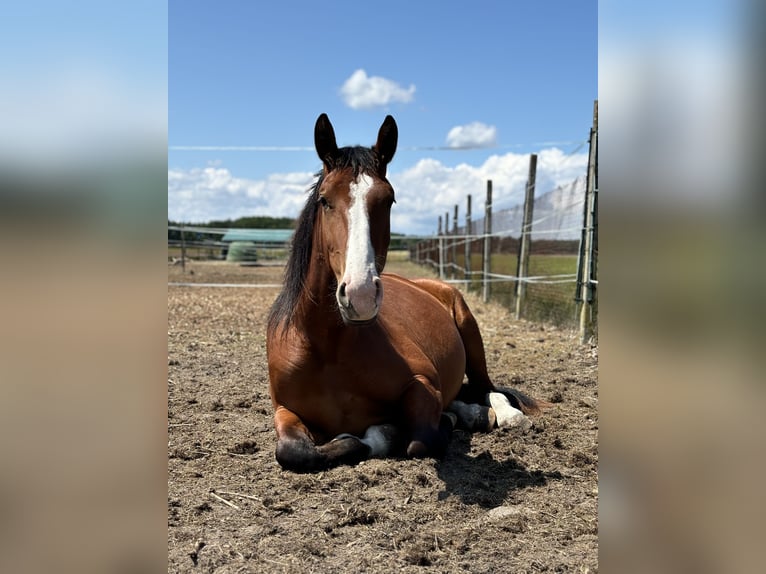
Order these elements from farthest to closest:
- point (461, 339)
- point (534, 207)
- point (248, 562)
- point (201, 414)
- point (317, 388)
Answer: point (534, 207) < point (461, 339) < point (201, 414) < point (317, 388) < point (248, 562)

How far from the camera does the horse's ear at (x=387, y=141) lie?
2.80 meters

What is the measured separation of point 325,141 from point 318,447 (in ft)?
5.05

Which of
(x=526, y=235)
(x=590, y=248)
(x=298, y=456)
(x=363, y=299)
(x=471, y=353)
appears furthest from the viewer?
(x=526, y=235)

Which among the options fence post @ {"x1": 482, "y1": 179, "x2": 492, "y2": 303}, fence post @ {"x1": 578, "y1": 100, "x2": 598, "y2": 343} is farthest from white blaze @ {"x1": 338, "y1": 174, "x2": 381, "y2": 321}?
fence post @ {"x1": 482, "y1": 179, "x2": 492, "y2": 303}

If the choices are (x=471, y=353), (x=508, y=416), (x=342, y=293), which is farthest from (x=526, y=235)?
(x=342, y=293)

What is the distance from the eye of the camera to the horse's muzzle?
224cm

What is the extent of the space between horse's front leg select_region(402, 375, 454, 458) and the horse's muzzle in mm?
916

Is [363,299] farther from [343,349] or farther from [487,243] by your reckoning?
[487,243]

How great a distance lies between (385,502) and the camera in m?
2.41
